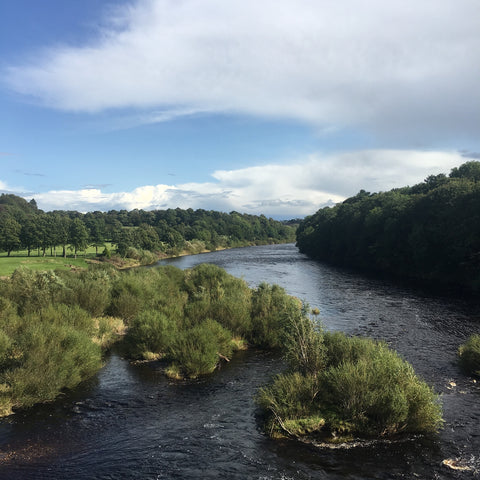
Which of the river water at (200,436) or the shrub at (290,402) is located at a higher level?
the shrub at (290,402)

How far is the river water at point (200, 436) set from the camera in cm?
1614

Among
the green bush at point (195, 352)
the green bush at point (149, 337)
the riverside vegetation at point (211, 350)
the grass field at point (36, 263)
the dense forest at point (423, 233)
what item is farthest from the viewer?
the grass field at point (36, 263)

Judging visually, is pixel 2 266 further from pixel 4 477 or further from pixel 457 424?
pixel 457 424

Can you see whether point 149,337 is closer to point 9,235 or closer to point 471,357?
point 471,357

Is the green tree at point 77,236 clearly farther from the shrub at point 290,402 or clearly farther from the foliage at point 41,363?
the shrub at point 290,402

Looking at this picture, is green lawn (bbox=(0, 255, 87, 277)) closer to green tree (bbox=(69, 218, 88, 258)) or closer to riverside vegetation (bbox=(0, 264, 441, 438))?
green tree (bbox=(69, 218, 88, 258))

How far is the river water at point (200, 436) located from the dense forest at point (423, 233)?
36398mm

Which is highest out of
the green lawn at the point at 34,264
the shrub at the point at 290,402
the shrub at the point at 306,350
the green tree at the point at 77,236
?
the green tree at the point at 77,236

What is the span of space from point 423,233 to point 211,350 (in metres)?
58.2

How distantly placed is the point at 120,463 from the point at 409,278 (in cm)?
6807

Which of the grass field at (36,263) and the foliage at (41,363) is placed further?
the grass field at (36,263)

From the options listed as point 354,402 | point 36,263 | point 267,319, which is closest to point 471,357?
point 354,402

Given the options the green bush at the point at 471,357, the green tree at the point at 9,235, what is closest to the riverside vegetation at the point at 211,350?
the green bush at the point at 471,357

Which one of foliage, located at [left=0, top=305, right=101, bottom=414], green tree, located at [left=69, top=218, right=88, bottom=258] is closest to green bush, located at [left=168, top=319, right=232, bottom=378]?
foliage, located at [left=0, top=305, right=101, bottom=414]
